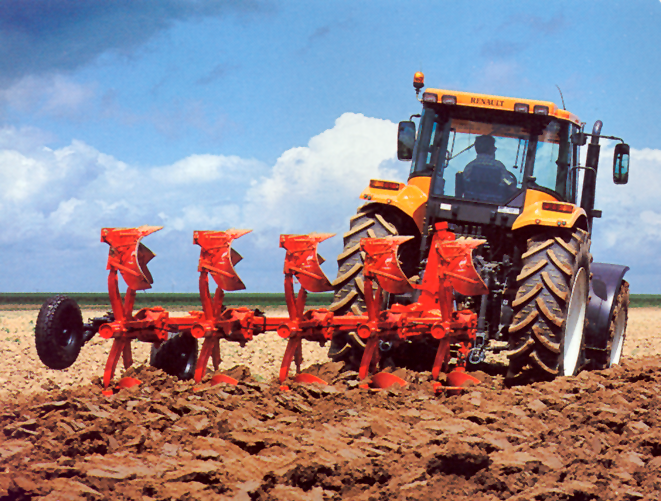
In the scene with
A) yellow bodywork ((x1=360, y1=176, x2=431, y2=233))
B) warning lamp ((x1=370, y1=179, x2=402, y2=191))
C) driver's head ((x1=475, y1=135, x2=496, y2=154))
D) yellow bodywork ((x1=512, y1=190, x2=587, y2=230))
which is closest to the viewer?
yellow bodywork ((x1=512, y1=190, x2=587, y2=230))

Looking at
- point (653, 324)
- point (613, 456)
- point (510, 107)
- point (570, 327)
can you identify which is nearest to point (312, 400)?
point (613, 456)

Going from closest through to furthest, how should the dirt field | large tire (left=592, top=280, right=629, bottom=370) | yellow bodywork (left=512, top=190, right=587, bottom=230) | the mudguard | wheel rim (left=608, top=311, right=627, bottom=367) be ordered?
1. the dirt field
2. yellow bodywork (left=512, top=190, right=587, bottom=230)
3. the mudguard
4. large tire (left=592, top=280, right=629, bottom=370)
5. wheel rim (left=608, top=311, right=627, bottom=367)

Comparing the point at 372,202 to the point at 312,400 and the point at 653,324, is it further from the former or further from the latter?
the point at 653,324

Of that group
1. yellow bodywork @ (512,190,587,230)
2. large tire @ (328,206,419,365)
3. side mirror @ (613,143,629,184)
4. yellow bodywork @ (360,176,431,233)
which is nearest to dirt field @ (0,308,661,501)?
large tire @ (328,206,419,365)

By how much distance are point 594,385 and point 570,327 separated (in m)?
0.88

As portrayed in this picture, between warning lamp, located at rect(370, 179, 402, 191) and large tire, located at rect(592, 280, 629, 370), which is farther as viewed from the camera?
large tire, located at rect(592, 280, 629, 370)

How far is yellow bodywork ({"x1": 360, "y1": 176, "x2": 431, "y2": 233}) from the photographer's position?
272 inches

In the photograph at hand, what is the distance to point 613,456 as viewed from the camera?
4.23 meters

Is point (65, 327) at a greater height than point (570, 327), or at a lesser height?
lesser

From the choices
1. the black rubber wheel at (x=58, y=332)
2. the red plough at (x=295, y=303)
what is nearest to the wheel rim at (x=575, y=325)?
the red plough at (x=295, y=303)

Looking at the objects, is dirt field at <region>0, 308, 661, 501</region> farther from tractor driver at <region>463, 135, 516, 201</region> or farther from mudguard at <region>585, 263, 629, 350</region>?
tractor driver at <region>463, 135, 516, 201</region>

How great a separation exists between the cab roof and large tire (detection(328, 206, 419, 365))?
1.37 meters

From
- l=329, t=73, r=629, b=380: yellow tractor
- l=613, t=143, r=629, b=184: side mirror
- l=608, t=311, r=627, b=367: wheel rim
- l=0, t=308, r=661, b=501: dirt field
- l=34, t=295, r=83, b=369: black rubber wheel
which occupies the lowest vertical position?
l=0, t=308, r=661, b=501: dirt field

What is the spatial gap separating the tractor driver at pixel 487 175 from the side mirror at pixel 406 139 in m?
0.73
